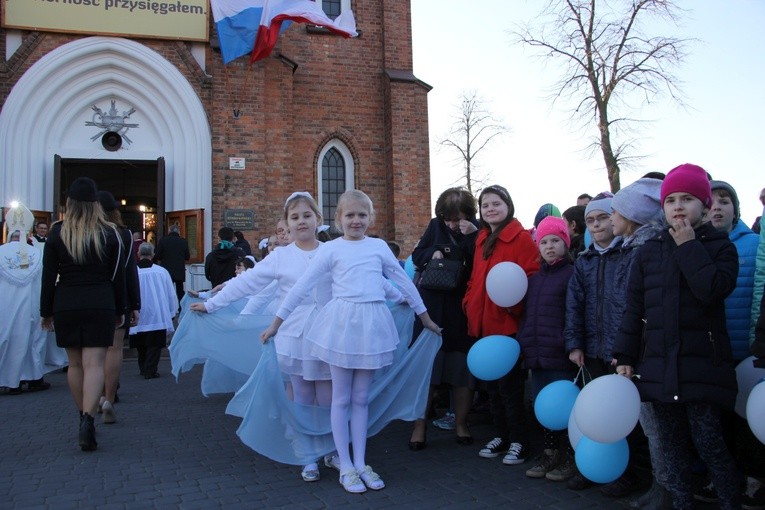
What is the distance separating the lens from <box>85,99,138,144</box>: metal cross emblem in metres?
15.2

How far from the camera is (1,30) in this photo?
1408 cm

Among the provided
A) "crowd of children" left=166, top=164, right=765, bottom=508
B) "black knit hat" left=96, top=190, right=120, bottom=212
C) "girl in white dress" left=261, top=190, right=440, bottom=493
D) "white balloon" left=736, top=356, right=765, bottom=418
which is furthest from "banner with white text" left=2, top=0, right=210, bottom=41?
"white balloon" left=736, top=356, right=765, bottom=418

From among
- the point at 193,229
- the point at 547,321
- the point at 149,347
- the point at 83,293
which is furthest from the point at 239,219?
the point at 547,321

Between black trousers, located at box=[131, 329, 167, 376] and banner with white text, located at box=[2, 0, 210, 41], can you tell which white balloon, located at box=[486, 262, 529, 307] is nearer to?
black trousers, located at box=[131, 329, 167, 376]

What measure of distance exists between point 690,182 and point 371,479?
272 cm

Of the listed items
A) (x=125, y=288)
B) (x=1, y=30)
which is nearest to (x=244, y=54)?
(x=1, y=30)

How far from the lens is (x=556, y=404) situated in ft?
14.6

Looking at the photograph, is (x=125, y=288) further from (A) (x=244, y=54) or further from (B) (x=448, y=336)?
(A) (x=244, y=54)

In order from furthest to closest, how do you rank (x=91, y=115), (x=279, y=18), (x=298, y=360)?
(x=91, y=115)
(x=279, y=18)
(x=298, y=360)

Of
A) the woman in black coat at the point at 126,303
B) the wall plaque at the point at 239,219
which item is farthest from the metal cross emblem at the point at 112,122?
the woman in black coat at the point at 126,303

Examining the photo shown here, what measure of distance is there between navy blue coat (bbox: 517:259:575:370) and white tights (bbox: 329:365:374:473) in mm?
1196

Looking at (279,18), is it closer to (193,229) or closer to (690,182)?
(193,229)

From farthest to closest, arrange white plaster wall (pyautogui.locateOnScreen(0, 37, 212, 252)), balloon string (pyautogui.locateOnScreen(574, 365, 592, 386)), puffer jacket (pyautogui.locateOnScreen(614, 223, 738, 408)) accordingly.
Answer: white plaster wall (pyautogui.locateOnScreen(0, 37, 212, 252)), balloon string (pyautogui.locateOnScreen(574, 365, 592, 386)), puffer jacket (pyautogui.locateOnScreen(614, 223, 738, 408))

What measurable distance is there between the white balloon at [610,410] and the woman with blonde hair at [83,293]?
393cm
